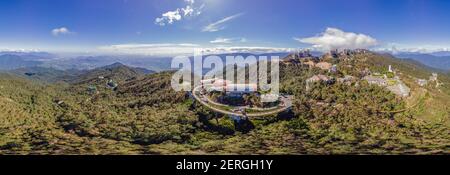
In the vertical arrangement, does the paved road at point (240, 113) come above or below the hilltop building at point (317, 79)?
below

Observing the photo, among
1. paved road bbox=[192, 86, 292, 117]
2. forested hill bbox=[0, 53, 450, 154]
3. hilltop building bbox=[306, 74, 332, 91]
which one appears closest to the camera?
forested hill bbox=[0, 53, 450, 154]

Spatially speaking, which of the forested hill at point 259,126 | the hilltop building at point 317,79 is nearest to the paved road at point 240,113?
the forested hill at point 259,126

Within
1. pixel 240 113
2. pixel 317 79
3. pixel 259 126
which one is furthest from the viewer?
pixel 317 79

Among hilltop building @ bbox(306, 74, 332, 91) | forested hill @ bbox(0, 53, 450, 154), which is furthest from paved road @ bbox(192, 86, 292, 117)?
hilltop building @ bbox(306, 74, 332, 91)

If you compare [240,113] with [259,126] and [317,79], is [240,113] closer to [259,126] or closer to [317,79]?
[259,126]

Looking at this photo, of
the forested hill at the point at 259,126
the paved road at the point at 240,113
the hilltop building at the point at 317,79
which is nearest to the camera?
the forested hill at the point at 259,126

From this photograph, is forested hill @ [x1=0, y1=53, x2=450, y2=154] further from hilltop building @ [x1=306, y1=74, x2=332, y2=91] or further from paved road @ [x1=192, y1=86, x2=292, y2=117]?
paved road @ [x1=192, y1=86, x2=292, y2=117]

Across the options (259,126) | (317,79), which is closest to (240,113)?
(259,126)

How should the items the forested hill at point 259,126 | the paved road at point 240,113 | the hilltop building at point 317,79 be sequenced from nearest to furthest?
the forested hill at point 259,126, the paved road at point 240,113, the hilltop building at point 317,79

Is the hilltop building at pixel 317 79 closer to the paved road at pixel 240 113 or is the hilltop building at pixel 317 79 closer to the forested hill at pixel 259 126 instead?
the forested hill at pixel 259 126
